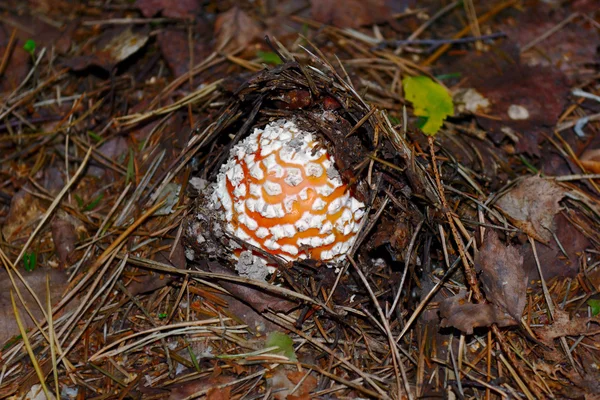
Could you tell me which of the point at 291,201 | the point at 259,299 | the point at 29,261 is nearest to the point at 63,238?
the point at 29,261

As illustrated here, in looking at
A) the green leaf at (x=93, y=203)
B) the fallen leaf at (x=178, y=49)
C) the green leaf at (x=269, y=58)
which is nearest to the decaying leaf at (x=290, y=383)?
the green leaf at (x=93, y=203)

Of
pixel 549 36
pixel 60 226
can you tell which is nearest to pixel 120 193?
pixel 60 226

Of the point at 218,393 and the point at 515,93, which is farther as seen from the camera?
the point at 515,93

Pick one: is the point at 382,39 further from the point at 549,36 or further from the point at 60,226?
the point at 60,226

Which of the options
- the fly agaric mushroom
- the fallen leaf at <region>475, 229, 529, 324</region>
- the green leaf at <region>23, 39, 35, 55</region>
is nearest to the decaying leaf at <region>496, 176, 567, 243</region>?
the fallen leaf at <region>475, 229, 529, 324</region>

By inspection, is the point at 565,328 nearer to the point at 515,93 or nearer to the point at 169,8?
the point at 515,93

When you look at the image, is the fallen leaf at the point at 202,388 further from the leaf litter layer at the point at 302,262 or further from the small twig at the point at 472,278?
the small twig at the point at 472,278
